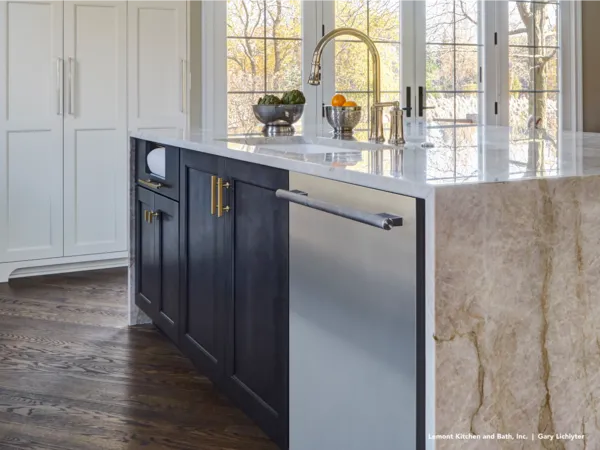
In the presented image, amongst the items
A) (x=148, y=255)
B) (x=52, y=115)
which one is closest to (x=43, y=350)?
(x=148, y=255)

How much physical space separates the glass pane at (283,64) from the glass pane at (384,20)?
1.93 ft

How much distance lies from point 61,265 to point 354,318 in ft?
10.7

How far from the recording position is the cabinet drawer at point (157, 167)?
2.79 metres

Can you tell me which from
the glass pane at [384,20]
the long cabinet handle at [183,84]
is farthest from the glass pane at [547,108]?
the long cabinet handle at [183,84]

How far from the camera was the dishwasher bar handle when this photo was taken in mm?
1386

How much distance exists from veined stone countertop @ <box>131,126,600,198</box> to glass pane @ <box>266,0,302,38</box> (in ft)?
7.52

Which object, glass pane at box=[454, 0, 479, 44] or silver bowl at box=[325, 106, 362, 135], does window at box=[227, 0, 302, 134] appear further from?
silver bowl at box=[325, 106, 362, 135]

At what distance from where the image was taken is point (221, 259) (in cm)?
234

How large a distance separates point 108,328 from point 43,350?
366mm

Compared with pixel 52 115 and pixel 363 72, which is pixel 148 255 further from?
pixel 363 72

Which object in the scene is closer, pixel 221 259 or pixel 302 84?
pixel 221 259

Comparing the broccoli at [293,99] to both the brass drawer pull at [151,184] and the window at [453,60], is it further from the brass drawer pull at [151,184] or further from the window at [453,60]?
the window at [453,60]

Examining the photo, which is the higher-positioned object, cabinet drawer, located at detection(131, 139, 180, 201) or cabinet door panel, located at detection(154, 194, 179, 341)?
cabinet drawer, located at detection(131, 139, 180, 201)

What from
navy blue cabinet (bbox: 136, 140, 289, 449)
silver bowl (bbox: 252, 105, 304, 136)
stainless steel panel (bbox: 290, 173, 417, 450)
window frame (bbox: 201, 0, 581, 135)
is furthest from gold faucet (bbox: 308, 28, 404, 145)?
window frame (bbox: 201, 0, 581, 135)
